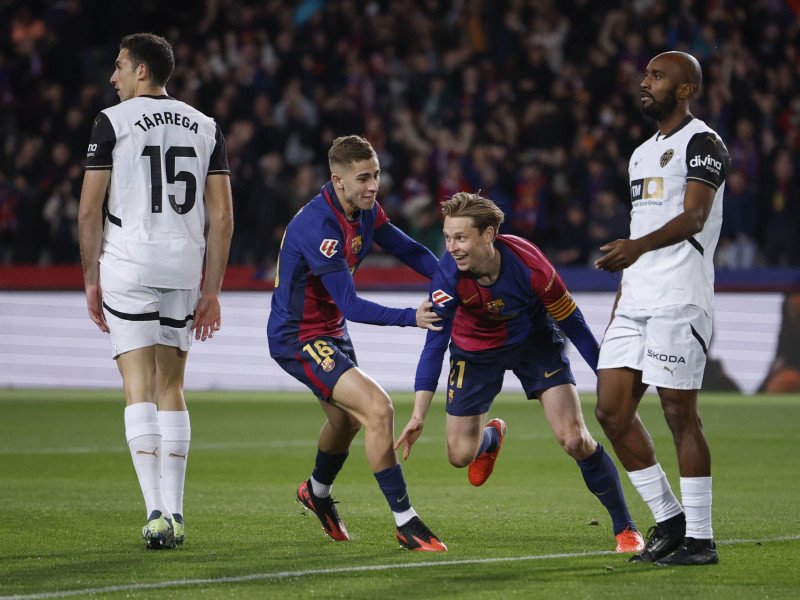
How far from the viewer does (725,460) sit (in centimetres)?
1076

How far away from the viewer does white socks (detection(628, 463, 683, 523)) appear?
231 inches

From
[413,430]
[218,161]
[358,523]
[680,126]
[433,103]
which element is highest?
[433,103]

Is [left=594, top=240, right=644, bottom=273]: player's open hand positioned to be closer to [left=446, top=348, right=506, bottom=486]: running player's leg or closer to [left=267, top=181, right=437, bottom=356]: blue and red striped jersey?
[left=267, top=181, right=437, bottom=356]: blue and red striped jersey

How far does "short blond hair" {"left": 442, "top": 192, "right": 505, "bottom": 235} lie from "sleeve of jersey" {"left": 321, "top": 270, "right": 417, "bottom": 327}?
0.59 meters

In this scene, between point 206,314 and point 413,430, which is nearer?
point 413,430

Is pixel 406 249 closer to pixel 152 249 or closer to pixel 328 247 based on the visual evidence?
pixel 328 247

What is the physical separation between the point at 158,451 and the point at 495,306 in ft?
6.26

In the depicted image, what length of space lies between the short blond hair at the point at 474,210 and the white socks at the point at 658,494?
1421 mm

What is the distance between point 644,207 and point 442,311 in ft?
3.52

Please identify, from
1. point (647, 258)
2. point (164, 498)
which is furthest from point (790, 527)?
point (164, 498)

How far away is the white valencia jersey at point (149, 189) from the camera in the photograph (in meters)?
6.28

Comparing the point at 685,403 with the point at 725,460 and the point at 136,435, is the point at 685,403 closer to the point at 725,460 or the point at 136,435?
the point at 136,435

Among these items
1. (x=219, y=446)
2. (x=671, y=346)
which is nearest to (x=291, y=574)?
(x=671, y=346)

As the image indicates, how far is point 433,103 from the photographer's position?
20.9 meters
